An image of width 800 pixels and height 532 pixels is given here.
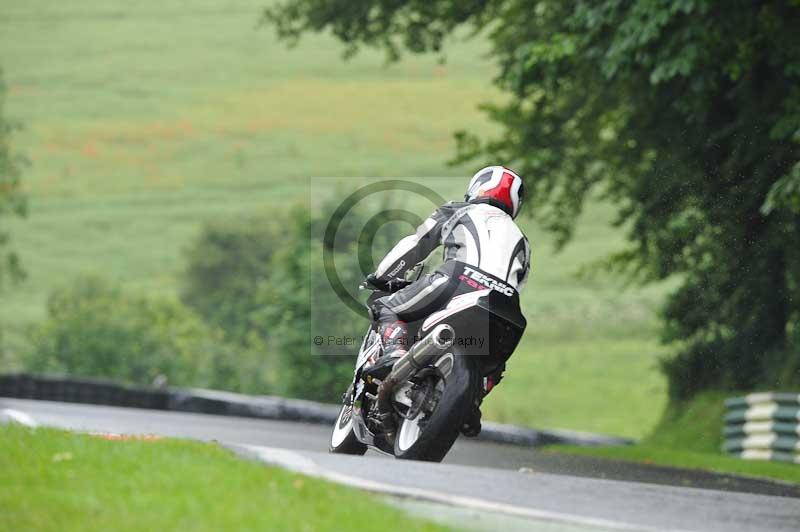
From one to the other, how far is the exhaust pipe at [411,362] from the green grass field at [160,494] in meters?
1.75

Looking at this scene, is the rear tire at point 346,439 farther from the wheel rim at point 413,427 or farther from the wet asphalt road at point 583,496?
the wet asphalt road at point 583,496

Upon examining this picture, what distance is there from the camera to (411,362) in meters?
9.06

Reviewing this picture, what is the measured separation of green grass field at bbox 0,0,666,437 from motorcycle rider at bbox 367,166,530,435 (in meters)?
41.3

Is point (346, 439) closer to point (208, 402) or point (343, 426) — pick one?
point (343, 426)

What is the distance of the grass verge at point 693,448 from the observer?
51.6 feet

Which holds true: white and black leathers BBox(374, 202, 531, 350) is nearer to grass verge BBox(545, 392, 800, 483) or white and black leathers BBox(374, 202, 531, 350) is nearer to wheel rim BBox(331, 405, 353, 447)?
wheel rim BBox(331, 405, 353, 447)

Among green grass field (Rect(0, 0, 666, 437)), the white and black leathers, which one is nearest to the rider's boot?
the white and black leathers

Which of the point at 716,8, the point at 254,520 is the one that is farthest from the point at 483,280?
the point at 716,8

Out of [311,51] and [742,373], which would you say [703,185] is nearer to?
[742,373]

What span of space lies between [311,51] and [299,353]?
5879 centimetres

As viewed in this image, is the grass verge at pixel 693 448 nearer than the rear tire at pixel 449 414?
No

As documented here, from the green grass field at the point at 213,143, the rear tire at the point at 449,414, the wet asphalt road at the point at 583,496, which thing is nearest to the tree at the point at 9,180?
the green grass field at the point at 213,143

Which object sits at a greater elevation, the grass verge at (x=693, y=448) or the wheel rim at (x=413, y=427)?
the wheel rim at (x=413, y=427)

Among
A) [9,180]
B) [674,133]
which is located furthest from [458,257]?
[9,180]
